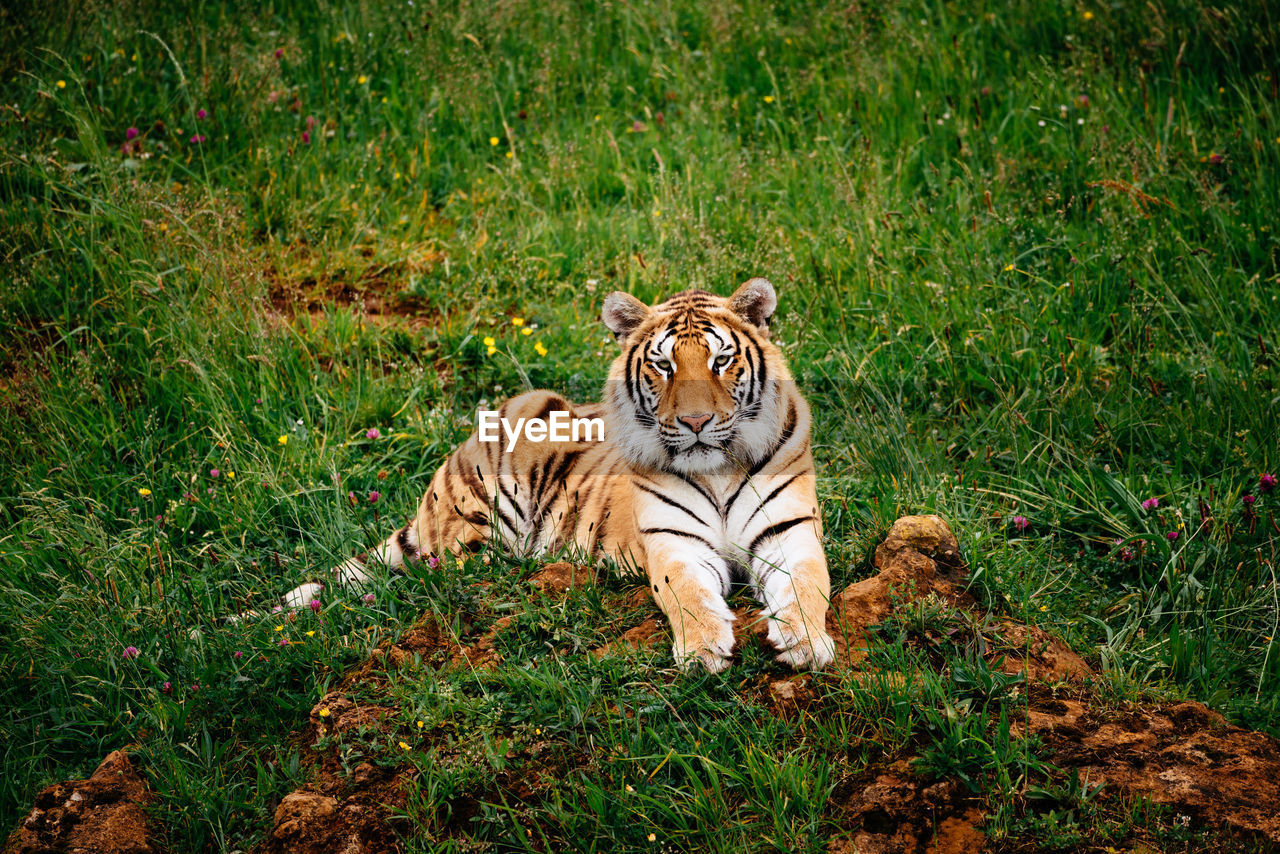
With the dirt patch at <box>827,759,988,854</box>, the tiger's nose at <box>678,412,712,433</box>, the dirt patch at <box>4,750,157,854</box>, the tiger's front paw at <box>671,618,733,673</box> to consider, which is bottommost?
the dirt patch at <box>4,750,157,854</box>

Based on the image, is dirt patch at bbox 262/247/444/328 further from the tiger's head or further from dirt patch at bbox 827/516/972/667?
dirt patch at bbox 827/516/972/667

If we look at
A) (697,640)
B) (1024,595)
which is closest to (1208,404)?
(1024,595)

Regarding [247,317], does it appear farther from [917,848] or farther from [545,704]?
[917,848]

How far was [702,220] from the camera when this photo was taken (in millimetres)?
5867

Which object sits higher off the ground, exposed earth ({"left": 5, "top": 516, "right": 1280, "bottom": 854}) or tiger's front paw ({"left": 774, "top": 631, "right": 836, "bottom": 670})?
tiger's front paw ({"left": 774, "top": 631, "right": 836, "bottom": 670})

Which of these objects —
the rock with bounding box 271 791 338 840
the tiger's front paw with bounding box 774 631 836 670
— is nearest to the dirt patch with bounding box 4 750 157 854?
the rock with bounding box 271 791 338 840

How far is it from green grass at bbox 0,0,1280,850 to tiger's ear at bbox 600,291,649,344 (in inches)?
47.4

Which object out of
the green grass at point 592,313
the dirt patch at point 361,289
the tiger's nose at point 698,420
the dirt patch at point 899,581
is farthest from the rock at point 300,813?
the dirt patch at point 361,289

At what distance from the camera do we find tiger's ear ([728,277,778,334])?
395cm

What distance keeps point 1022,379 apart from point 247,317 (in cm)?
425

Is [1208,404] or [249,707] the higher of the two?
[1208,404]

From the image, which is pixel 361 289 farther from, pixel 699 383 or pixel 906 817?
pixel 906 817

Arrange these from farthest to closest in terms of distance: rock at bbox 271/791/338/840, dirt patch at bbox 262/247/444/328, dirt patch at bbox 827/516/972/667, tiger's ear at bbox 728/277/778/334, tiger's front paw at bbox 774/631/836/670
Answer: dirt patch at bbox 262/247/444/328 < tiger's ear at bbox 728/277/778/334 < dirt patch at bbox 827/516/972/667 < tiger's front paw at bbox 774/631/836/670 < rock at bbox 271/791/338/840

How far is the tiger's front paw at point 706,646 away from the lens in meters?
3.18
